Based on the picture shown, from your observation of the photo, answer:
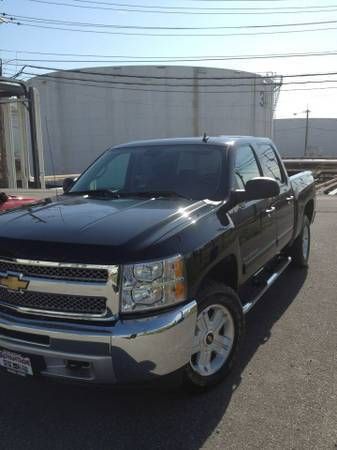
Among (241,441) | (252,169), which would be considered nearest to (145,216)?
(241,441)

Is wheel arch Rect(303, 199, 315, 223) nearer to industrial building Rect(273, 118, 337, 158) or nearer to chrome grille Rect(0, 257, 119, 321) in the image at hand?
chrome grille Rect(0, 257, 119, 321)

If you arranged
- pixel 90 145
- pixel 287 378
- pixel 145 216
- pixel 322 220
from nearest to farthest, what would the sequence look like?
pixel 145 216 → pixel 287 378 → pixel 322 220 → pixel 90 145

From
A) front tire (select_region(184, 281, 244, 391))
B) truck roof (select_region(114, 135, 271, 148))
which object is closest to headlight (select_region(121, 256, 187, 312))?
front tire (select_region(184, 281, 244, 391))

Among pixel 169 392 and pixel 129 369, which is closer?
pixel 129 369

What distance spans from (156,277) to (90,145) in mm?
48594

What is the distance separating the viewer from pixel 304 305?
5.22 meters

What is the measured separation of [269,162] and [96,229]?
308 cm

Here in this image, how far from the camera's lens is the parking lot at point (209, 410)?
9.41 feet

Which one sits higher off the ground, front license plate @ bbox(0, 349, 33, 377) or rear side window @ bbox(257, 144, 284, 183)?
rear side window @ bbox(257, 144, 284, 183)

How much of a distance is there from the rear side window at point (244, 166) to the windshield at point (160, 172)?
0.21 meters

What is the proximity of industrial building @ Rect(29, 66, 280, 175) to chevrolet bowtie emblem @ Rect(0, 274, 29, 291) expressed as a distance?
4744 centimetres

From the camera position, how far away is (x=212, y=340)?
11.4 feet

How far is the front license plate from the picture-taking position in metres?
2.93

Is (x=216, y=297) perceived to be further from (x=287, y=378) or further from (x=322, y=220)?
(x=322, y=220)
